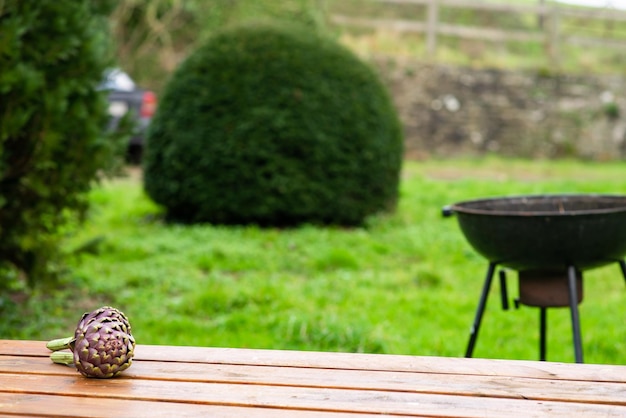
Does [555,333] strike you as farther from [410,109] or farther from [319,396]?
[410,109]

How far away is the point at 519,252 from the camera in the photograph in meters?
3.33

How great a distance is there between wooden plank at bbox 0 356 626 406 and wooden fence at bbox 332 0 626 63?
1642 centimetres

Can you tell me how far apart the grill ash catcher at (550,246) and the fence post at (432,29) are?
583 inches

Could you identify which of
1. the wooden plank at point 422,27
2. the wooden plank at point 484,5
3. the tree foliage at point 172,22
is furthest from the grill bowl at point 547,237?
the wooden plank at point 484,5

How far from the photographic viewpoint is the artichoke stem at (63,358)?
6.97ft

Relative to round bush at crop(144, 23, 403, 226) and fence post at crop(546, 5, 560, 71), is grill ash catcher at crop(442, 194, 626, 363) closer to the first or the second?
round bush at crop(144, 23, 403, 226)

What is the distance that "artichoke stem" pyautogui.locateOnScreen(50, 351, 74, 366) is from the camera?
A: 212cm

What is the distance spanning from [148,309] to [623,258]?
3206mm

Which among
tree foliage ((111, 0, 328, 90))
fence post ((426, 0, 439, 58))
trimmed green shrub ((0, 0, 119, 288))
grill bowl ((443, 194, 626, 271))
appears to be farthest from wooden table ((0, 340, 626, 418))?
fence post ((426, 0, 439, 58))

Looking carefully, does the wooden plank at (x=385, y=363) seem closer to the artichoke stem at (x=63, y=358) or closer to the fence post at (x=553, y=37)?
the artichoke stem at (x=63, y=358)

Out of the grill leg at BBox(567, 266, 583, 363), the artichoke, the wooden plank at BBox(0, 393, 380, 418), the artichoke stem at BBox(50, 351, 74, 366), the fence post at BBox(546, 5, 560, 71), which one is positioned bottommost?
the grill leg at BBox(567, 266, 583, 363)

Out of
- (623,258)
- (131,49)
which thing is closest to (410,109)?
(131,49)

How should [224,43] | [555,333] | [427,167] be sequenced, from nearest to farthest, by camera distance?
[555,333] < [224,43] < [427,167]

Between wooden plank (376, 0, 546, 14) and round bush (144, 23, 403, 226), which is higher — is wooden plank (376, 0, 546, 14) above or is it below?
above
